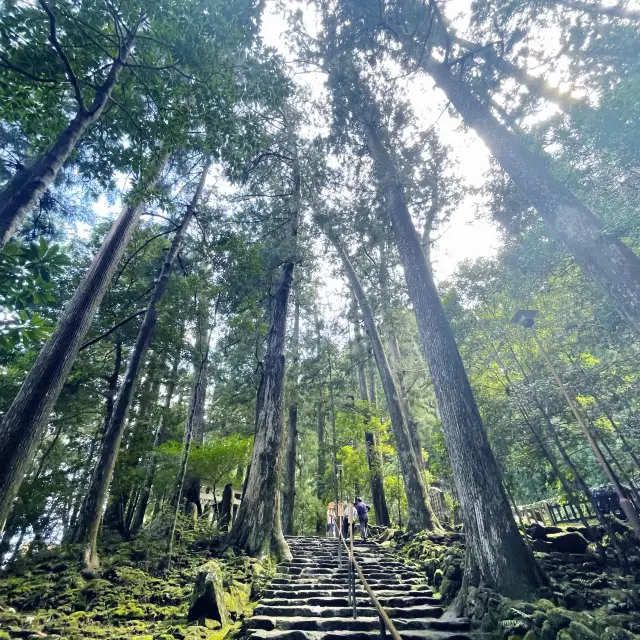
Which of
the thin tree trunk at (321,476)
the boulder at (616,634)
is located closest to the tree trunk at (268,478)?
the boulder at (616,634)

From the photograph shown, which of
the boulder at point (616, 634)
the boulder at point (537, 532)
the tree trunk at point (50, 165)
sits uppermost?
the tree trunk at point (50, 165)

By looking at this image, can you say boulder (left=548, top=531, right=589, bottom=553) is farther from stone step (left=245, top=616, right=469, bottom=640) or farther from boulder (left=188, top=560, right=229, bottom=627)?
boulder (left=188, top=560, right=229, bottom=627)

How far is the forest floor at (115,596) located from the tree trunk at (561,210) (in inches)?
295

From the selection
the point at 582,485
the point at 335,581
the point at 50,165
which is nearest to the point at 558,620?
the point at 335,581

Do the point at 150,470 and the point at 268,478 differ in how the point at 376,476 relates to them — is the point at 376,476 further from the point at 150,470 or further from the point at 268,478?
the point at 150,470

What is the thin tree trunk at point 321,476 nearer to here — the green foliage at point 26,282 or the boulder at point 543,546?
the boulder at point 543,546

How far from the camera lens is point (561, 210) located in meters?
6.44

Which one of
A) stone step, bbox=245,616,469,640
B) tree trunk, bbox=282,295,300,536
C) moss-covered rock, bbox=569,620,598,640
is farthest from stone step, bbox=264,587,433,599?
tree trunk, bbox=282,295,300,536

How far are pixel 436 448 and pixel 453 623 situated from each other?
23.2 feet

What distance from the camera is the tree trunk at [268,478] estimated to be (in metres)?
6.68

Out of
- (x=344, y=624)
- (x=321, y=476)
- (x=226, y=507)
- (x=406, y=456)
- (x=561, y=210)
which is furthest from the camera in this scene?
(x=321, y=476)

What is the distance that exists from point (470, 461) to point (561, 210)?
17.3ft

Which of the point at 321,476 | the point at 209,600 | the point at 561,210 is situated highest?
the point at 561,210

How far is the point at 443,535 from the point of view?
7594 millimetres
